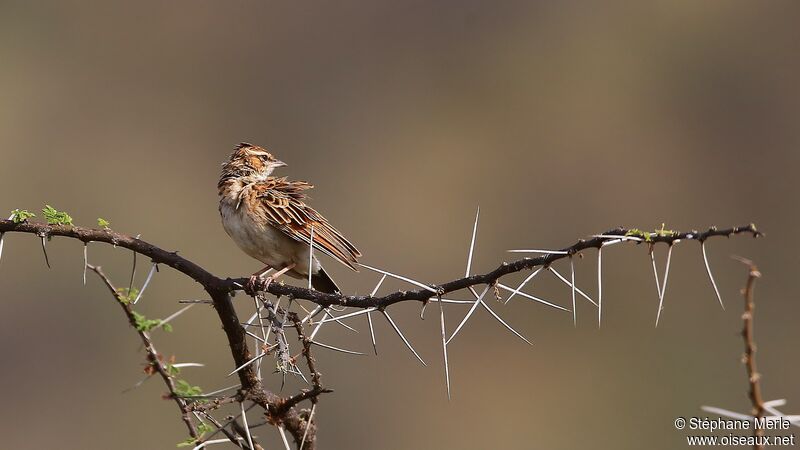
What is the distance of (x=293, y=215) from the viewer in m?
Result: 6.47

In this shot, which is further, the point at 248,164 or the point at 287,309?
the point at 248,164

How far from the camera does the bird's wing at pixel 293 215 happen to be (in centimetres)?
611

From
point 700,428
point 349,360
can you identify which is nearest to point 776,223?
point 349,360

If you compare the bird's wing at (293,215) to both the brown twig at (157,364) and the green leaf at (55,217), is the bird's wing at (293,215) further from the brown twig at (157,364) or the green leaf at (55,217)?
the brown twig at (157,364)

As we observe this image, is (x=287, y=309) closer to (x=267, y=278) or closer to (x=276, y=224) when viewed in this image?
(x=267, y=278)

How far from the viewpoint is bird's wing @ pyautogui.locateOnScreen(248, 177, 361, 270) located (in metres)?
6.11

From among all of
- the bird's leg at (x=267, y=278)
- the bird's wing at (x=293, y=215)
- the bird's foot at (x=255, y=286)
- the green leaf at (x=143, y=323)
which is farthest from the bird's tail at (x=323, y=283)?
the green leaf at (x=143, y=323)

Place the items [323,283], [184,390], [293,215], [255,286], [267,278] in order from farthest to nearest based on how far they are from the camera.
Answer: [323,283] → [293,215] → [267,278] → [255,286] → [184,390]

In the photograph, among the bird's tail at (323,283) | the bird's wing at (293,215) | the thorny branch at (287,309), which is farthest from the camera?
the bird's tail at (323,283)

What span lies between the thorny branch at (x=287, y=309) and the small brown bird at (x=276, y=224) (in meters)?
1.45

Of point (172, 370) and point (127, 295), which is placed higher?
point (127, 295)

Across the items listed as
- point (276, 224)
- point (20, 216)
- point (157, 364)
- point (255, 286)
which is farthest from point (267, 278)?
point (157, 364)

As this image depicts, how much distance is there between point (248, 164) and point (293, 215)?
911 millimetres

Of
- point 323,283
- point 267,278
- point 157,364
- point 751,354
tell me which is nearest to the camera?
point 751,354
